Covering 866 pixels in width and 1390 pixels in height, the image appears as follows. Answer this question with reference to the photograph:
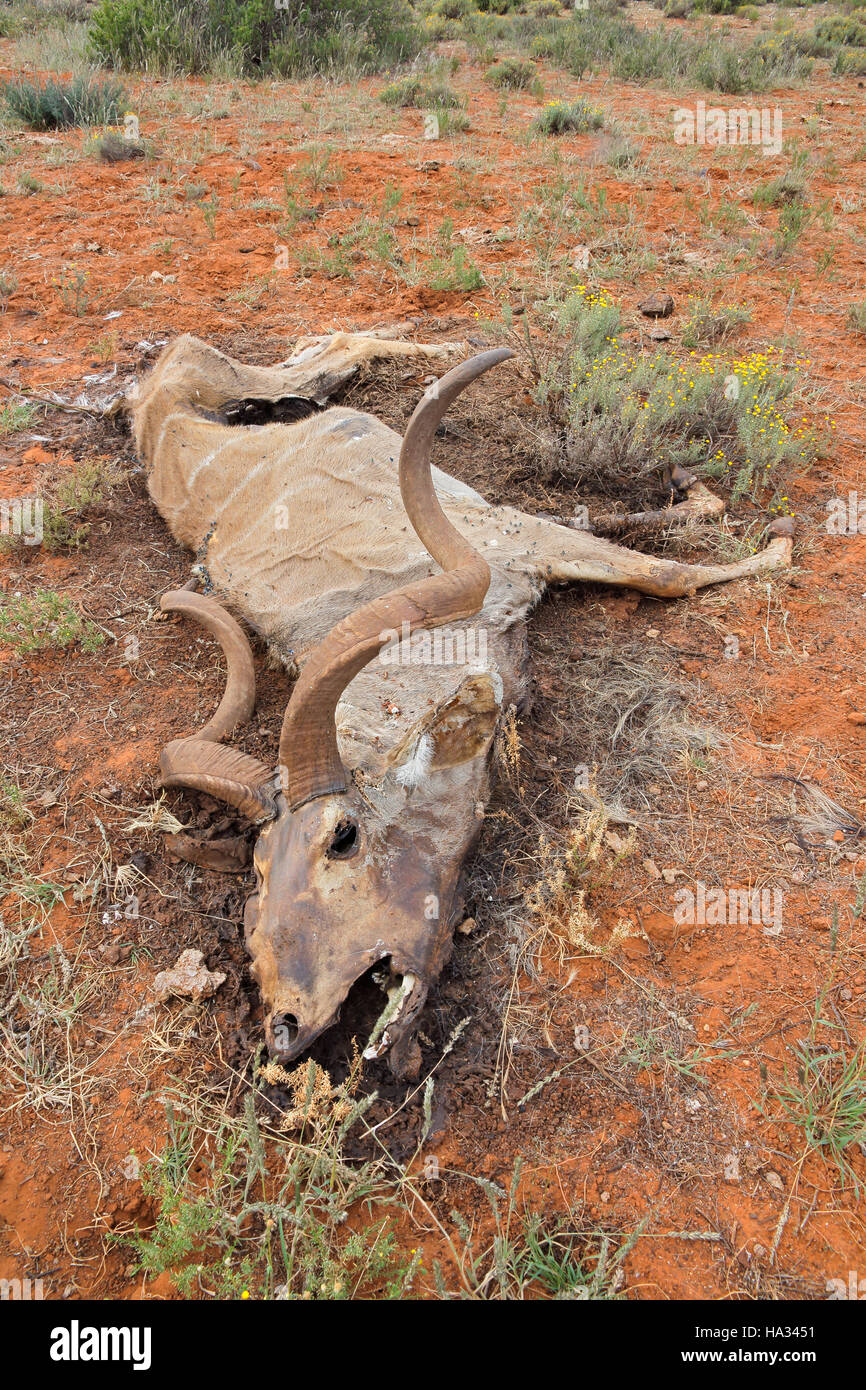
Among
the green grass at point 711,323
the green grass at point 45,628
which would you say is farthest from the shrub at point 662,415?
the green grass at point 45,628

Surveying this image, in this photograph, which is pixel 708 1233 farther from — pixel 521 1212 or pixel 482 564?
pixel 482 564

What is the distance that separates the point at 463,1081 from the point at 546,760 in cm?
130

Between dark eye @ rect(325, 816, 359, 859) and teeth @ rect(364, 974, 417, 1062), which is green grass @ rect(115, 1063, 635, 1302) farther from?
dark eye @ rect(325, 816, 359, 859)

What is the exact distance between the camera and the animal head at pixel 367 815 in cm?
238

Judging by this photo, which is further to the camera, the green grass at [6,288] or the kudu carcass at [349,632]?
the green grass at [6,288]

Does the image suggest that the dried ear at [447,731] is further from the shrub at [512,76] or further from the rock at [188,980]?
the shrub at [512,76]

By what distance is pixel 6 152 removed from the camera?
937 cm

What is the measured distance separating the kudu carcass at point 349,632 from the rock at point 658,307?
95.8 inches

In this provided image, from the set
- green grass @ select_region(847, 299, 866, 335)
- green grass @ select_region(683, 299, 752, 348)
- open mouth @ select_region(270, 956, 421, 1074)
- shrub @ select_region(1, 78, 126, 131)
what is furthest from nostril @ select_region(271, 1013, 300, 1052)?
shrub @ select_region(1, 78, 126, 131)

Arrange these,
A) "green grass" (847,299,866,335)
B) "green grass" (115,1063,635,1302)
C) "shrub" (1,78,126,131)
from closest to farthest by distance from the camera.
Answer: "green grass" (115,1063,635,1302), "green grass" (847,299,866,335), "shrub" (1,78,126,131)

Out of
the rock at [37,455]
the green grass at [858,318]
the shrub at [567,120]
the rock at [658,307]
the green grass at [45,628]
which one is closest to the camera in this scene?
the green grass at [45,628]

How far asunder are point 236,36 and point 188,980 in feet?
43.9

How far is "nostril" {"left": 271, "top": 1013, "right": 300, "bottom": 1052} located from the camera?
2320mm

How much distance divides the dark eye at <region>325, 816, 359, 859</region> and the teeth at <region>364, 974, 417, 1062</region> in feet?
1.35
